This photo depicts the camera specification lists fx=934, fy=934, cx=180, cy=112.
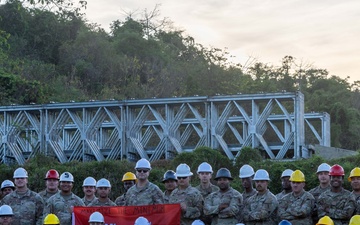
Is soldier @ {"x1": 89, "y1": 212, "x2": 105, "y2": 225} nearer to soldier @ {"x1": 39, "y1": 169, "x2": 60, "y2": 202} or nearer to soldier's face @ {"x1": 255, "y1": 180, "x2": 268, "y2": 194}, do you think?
soldier @ {"x1": 39, "y1": 169, "x2": 60, "y2": 202}

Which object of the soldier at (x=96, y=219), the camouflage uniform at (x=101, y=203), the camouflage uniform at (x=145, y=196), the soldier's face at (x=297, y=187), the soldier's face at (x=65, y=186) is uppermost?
the soldier's face at (x=297, y=187)

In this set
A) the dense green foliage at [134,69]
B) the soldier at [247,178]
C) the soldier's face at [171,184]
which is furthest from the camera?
the dense green foliage at [134,69]

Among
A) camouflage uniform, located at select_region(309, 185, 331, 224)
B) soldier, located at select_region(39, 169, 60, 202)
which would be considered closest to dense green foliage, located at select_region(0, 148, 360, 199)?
camouflage uniform, located at select_region(309, 185, 331, 224)

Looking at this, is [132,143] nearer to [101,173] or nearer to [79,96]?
[101,173]

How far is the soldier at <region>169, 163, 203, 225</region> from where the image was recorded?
18.6m

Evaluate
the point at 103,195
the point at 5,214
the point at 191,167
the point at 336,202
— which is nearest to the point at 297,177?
the point at 336,202

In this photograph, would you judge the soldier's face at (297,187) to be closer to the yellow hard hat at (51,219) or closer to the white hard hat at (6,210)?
the yellow hard hat at (51,219)

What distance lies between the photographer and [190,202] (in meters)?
18.6

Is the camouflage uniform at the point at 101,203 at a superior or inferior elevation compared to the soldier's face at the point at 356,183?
inferior

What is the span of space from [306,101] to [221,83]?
18.2ft

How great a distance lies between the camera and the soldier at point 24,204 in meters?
19.7

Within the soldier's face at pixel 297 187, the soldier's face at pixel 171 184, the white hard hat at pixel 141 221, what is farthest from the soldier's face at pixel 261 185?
the white hard hat at pixel 141 221

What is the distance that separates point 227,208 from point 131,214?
1931mm

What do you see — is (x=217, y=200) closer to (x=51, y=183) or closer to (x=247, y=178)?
(x=247, y=178)
